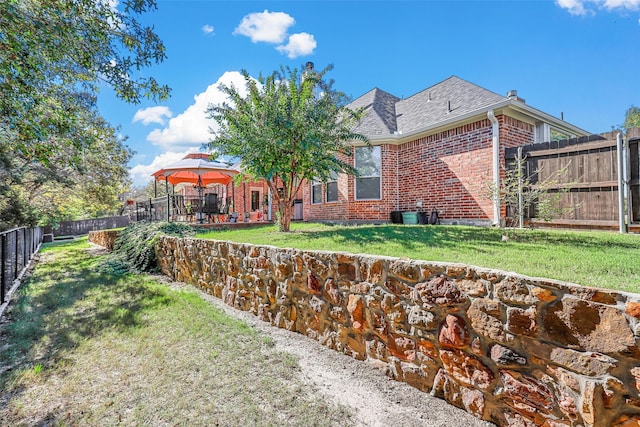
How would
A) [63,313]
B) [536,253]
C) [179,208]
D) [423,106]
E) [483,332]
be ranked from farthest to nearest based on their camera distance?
[179,208]
[423,106]
[63,313]
[536,253]
[483,332]

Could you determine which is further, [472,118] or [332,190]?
[332,190]

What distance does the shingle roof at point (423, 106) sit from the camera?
9.17 meters

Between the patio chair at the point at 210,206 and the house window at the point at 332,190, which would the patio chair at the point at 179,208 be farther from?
the house window at the point at 332,190

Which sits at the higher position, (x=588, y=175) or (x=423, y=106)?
(x=423, y=106)

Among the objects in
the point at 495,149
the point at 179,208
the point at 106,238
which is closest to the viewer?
the point at 495,149

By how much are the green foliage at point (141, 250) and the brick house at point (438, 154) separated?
207 inches

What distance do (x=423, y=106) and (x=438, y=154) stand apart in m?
3.03

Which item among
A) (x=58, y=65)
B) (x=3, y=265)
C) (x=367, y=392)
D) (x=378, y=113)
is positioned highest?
(x=378, y=113)

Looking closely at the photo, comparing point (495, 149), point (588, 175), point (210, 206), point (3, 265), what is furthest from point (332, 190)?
point (3, 265)

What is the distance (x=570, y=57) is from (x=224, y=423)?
51.1 feet

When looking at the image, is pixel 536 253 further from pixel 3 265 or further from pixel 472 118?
pixel 3 265

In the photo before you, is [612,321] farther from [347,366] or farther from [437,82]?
[437,82]

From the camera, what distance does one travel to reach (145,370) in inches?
119

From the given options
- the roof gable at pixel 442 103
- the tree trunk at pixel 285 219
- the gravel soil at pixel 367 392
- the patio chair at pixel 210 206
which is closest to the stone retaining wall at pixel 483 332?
the gravel soil at pixel 367 392
